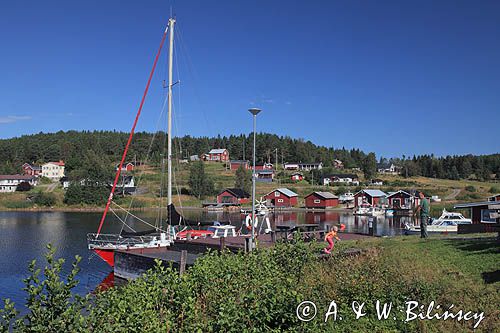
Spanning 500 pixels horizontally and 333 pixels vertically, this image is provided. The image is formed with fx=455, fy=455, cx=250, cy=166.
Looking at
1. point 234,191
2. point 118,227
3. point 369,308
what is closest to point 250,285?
point 369,308

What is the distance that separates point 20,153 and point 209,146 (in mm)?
70584

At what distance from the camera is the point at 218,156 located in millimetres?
167375

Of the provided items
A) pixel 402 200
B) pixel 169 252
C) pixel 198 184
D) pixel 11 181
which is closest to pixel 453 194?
pixel 402 200

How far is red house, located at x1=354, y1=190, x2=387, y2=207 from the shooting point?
93.8m

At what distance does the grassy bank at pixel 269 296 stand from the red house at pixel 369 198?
78.9 m

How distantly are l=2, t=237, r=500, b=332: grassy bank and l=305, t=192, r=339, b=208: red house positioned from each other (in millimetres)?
78532

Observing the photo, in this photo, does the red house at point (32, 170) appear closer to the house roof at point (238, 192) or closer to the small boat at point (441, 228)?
the house roof at point (238, 192)

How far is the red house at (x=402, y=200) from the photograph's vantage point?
85812 mm

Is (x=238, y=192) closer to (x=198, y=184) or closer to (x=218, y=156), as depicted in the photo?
(x=198, y=184)

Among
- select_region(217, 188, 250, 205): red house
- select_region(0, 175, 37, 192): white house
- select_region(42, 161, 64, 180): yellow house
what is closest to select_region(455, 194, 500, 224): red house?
select_region(217, 188, 250, 205): red house

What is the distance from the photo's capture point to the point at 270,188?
378ft

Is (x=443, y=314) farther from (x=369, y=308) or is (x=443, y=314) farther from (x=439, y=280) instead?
(x=439, y=280)

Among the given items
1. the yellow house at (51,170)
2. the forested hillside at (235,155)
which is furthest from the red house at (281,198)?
the yellow house at (51,170)

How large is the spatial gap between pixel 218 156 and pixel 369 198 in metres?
82.3
